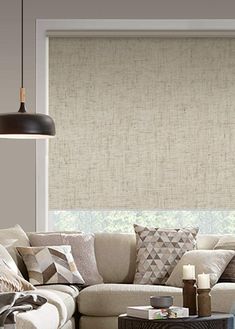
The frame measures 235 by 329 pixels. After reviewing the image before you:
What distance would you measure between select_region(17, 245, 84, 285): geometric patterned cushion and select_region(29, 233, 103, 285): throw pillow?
0.14 metres

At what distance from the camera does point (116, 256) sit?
6941 mm

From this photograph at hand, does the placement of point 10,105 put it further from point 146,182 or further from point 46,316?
point 46,316

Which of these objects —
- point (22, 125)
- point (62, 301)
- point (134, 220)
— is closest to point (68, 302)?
point (62, 301)

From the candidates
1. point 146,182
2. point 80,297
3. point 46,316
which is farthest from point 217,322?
point 146,182

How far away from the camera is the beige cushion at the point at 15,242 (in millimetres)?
6602

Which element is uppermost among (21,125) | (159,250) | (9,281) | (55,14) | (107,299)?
(55,14)

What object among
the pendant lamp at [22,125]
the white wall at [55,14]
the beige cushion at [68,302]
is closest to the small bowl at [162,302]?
the beige cushion at [68,302]

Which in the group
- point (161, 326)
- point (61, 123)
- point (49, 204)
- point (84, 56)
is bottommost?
point (161, 326)

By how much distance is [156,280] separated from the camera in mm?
6660

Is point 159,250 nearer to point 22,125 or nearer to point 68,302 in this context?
point 68,302

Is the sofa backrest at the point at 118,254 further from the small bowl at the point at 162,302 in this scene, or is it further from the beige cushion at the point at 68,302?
the small bowl at the point at 162,302

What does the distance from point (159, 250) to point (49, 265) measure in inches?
35.2

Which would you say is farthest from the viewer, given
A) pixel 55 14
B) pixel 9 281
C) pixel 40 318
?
pixel 55 14

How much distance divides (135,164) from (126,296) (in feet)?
6.17
